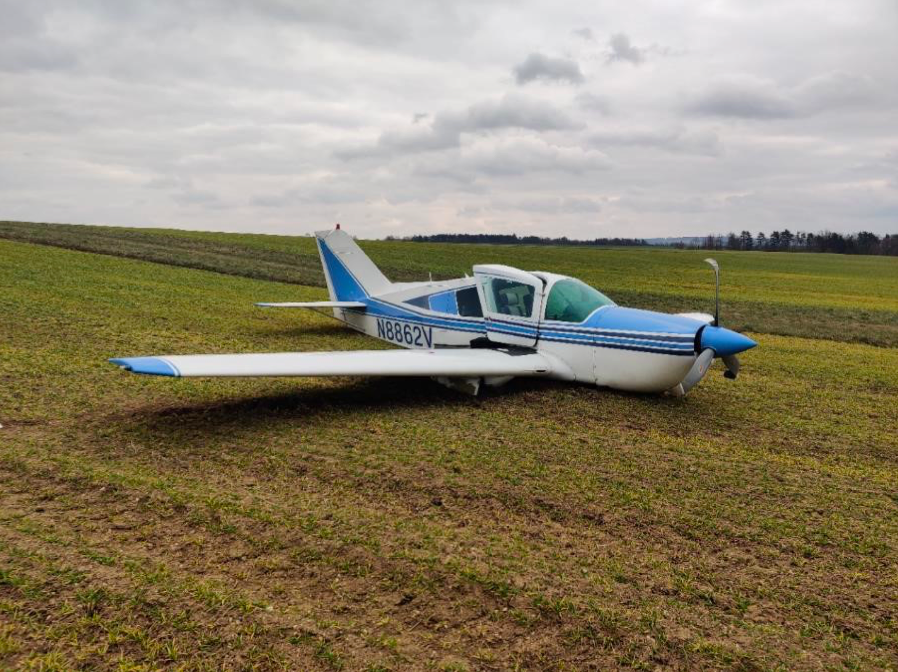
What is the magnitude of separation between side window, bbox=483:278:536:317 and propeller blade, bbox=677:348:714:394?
2.41 metres

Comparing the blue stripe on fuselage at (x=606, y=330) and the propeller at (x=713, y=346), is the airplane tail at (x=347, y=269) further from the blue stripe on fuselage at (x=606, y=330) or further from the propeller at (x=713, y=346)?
the propeller at (x=713, y=346)

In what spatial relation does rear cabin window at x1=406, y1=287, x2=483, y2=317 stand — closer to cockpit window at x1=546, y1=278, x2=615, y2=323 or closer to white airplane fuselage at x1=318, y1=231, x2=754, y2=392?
white airplane fuselage at x1=318, y1=231, x2=754, y2=392

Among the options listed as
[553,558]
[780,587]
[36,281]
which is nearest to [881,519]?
[780,587]

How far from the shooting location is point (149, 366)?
6.39 metres

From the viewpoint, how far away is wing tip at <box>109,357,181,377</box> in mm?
6212

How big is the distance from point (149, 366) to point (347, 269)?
22.8 ft

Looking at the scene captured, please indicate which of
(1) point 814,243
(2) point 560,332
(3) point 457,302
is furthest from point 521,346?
(1) point 814,243

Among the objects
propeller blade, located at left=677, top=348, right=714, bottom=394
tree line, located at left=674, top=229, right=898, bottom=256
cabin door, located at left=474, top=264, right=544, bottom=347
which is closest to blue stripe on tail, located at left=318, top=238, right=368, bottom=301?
cabin door, located at left=474, top=264, right=544, bottom=347

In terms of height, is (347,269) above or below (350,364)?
above

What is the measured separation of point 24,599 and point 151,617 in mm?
844

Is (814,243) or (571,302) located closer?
(571,302)

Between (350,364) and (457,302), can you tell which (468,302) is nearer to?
(457,302)

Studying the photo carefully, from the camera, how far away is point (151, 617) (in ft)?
11.7

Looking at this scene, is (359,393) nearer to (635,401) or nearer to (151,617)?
(635,401)
